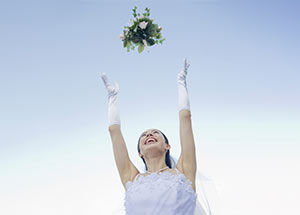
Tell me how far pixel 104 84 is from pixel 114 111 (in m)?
0.56

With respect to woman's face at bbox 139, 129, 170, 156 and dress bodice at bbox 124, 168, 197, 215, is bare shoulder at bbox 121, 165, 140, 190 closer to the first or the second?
dress bodice at bbox 124, 168, 197, 215

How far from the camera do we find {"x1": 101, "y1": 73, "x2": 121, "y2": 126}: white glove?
4.38 m

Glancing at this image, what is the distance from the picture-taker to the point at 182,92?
14.3ft

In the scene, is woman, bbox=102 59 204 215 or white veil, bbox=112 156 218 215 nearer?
woman, bbox=102 59 204 215

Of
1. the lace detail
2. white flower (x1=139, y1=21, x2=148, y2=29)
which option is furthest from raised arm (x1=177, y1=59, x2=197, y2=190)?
Result: white flower (x1=139, y1=21, x2=148, y2=29)

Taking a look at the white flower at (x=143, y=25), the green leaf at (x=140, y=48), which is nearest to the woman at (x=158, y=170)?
the green leaf at (x=140, y=48)

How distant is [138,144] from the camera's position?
4.53m

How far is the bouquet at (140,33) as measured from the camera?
5503 millimetres

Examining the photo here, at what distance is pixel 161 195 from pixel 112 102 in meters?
1.57

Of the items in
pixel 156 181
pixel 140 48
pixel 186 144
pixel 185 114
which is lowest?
pixel 156 181

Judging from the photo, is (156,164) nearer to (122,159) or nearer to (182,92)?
(122,159)

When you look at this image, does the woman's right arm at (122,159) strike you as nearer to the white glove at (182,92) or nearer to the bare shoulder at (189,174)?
the bare shoulder at (189,174)

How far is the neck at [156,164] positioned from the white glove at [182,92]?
0.75 m

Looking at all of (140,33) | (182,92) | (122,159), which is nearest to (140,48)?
(140,33)
